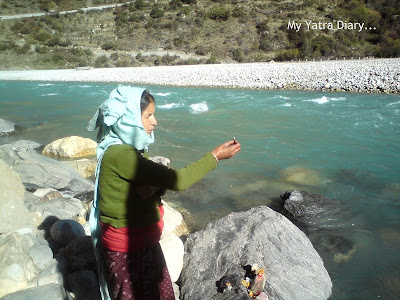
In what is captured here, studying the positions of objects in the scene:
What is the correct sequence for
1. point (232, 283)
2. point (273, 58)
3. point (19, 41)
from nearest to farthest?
point (232, 283) → point (273, 58) → point (19, 41)

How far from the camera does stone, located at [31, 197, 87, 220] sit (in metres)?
3.85

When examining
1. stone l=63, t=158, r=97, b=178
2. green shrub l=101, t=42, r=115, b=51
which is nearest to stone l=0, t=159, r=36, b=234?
stone l=63, t=158, r=97, b=178

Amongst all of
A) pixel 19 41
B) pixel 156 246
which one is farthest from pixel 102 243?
pixel 19 41

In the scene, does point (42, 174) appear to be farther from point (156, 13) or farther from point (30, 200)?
point (156, 13)

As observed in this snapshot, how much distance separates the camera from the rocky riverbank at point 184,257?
2622 millimetres

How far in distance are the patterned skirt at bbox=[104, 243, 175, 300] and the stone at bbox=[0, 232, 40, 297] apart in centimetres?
134

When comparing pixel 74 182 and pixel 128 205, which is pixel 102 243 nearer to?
pixel 128 205

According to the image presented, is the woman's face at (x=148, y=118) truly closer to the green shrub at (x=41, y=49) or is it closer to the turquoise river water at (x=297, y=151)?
the turquoise river water at (x=297, y=151)

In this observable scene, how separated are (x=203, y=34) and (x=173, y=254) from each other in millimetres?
42077

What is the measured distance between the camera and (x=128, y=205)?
4.97 ft

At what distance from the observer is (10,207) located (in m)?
3.16

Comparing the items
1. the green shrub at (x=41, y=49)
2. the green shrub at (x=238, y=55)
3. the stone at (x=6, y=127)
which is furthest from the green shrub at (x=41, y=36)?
the stone at (x=6, y=127)

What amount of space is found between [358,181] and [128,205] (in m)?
5.68

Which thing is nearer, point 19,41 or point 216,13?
point 19,41
